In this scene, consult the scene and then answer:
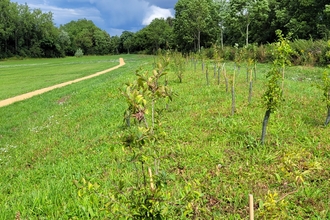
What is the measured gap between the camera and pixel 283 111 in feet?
20.2

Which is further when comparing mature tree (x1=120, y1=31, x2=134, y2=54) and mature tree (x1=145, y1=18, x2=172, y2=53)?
mature tree (x1=120, y1=31, x2=134, y2=54)

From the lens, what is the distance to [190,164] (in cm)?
416

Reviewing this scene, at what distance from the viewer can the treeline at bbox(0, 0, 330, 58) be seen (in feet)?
104

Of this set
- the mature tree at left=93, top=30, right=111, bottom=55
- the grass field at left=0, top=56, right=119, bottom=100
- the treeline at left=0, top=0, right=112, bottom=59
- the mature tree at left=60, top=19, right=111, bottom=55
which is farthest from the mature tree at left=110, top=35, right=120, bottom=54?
the grass field at left=0, top=56, right=119, bottom=100

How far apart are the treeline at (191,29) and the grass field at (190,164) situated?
22.2ft

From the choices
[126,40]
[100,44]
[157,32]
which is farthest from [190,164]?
[126,40]

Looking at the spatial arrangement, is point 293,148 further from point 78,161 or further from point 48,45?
point 48,45

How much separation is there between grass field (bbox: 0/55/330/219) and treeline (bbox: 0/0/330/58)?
677cm

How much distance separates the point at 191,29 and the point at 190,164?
48.0 m

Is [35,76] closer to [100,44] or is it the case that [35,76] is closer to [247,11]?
[247,11]

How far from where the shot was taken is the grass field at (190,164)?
261cm

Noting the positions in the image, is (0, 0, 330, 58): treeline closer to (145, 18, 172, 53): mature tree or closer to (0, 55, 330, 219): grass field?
(145, 18, 172, 53): mature tree

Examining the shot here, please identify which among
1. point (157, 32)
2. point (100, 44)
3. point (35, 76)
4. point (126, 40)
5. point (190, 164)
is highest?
point (126, 40)

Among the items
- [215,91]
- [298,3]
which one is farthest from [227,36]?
[215,91]
